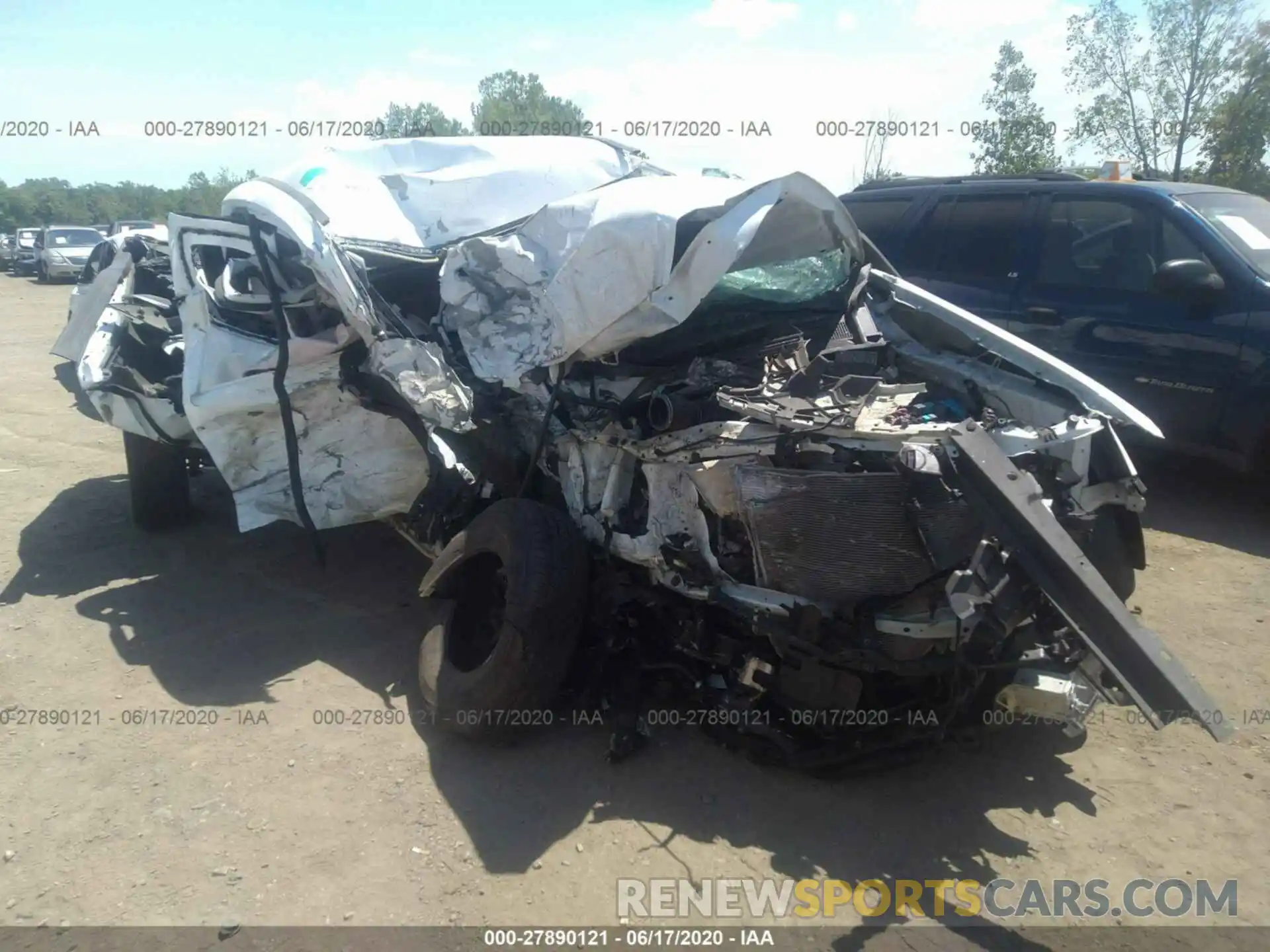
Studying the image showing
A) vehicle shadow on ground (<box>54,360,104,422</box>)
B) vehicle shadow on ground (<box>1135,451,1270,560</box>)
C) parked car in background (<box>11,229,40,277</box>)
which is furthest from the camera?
parked car in background (<box>11,229,40,277</box>)

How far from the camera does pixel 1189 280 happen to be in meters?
5.11

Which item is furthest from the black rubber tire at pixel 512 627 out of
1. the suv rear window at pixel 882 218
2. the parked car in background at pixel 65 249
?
the parked car in background at pixel 65 249

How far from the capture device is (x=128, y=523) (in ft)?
19.4

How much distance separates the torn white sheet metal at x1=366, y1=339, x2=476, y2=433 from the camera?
12.8 ft

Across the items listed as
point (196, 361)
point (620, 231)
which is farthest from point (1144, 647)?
point (196, 361)

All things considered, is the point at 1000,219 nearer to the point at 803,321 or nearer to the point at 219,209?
the point at 803,321

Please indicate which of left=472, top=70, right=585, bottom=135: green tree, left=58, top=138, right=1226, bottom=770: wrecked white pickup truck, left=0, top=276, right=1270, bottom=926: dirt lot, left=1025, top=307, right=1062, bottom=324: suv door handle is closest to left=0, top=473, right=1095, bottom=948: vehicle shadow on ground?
left=0, top=276, right=1270, bottom=926: dirt lot

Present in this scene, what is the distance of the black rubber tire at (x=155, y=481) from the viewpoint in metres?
5.62

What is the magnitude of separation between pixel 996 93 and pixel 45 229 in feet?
83.6

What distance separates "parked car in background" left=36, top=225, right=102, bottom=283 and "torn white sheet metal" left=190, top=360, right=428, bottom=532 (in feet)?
81.9

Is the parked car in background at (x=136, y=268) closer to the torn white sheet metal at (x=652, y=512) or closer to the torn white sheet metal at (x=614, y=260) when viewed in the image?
the torn white sheet metal at (x=614, y=260)

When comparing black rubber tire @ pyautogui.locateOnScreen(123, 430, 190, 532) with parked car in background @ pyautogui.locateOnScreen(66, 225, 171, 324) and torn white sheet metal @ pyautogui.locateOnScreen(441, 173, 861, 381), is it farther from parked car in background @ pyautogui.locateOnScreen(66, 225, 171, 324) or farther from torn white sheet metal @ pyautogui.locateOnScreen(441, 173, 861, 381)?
torn white sheet metal @ pyautogui.locateOnScreen(441, 173, 861, 381)

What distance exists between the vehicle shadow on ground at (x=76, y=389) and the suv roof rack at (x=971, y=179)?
6001 millimetres

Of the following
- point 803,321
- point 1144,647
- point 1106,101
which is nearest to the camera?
point 1144,647
